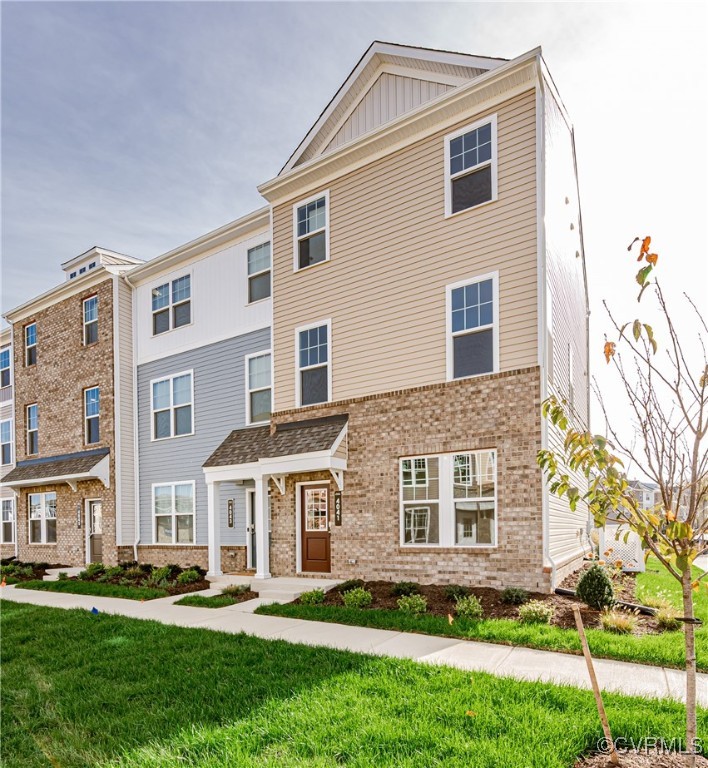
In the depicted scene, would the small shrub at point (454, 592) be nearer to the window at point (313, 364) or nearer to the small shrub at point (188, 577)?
the window at point (313, 364)

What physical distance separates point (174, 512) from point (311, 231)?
8.97 meters

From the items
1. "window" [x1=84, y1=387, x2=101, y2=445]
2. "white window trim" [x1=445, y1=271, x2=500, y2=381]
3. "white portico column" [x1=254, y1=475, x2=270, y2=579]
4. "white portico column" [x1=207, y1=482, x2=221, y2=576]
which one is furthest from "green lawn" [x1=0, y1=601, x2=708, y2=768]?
"window" [x1=84, y1=387, x2=101, y2=445]

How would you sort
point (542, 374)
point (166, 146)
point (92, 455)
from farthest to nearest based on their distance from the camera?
point (92, 455), point (166, 146), point (542, 374)

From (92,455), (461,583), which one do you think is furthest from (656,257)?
(92,455)

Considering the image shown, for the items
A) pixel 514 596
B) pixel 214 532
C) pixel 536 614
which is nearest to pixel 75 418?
pixel 214 532

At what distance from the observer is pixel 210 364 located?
16344 millimetres

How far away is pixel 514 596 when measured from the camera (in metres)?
9.20

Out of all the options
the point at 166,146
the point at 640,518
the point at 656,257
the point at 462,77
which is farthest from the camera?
the point at 166,146

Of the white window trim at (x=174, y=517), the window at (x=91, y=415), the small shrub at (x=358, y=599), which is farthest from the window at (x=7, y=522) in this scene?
the small shrub at (x=358, y=599)

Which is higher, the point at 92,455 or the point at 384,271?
the point at 384,271

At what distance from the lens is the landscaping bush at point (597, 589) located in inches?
344

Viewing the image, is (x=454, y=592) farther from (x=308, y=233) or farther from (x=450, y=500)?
(x=308, y=233)

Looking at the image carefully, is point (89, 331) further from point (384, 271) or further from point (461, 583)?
point (461, 583)

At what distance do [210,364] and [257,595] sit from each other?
22.7 ft
